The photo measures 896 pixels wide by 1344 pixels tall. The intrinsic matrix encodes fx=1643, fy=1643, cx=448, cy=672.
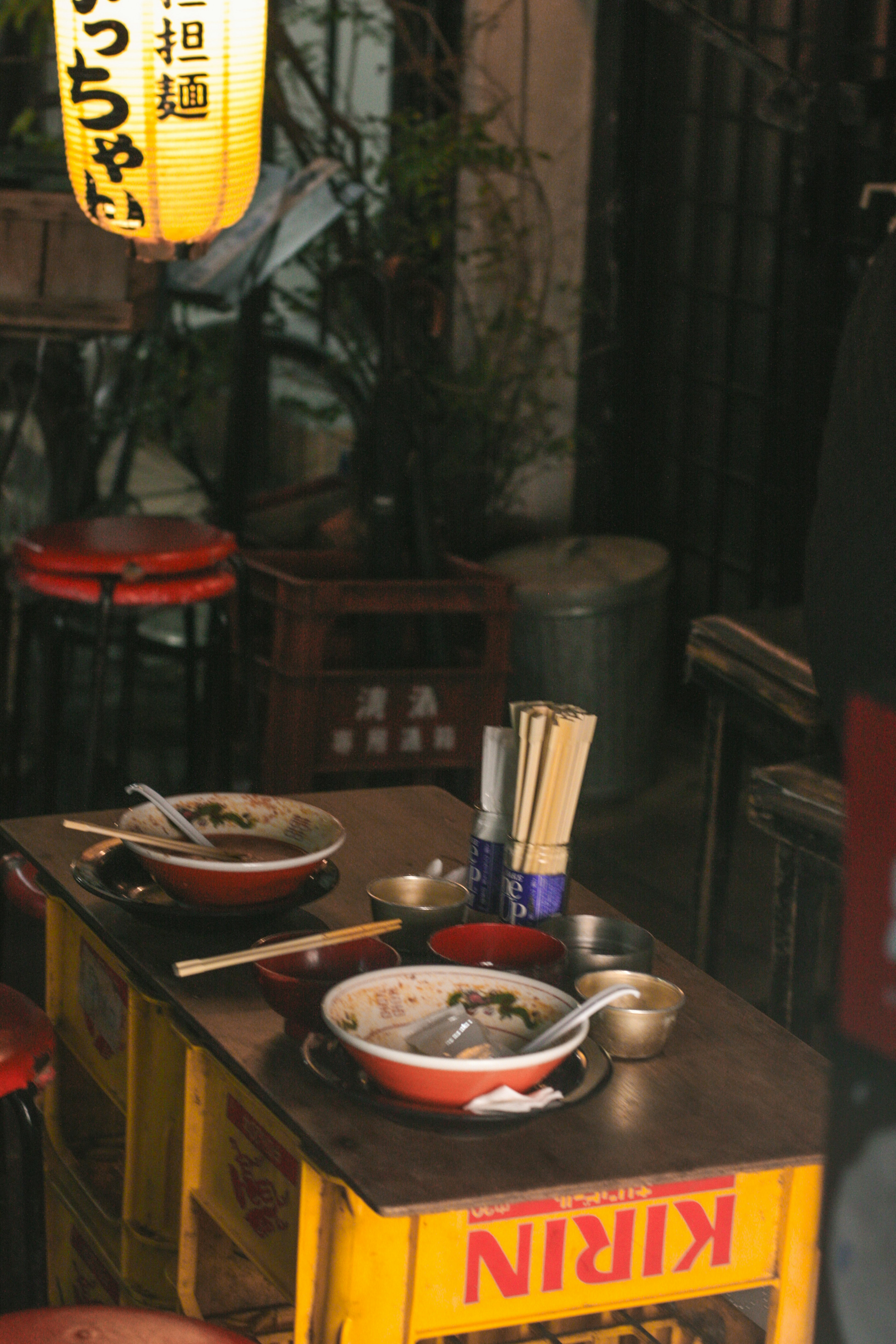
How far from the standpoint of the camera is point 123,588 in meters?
4.14

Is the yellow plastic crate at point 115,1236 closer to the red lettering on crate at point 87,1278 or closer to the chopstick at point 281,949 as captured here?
the red lettering on crate at point 87,1278

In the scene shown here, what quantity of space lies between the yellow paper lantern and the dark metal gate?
95.5 inches

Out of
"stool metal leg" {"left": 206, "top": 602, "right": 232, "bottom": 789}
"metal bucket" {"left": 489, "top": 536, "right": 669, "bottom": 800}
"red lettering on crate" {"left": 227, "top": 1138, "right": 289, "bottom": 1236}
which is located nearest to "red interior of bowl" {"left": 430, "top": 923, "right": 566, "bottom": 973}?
"red lettering on crate" {"left": 227, "top": 1138, "right": 289, "bottom": 1236}

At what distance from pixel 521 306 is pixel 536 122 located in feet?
2.63

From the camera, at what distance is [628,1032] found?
207 cm

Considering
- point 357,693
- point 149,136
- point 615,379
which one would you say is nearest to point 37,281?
point 149,136

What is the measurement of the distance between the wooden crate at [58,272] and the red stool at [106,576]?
600 mm

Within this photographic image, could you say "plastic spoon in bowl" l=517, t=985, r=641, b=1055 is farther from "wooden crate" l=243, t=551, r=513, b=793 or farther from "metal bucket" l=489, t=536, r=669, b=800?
"metal bucket" l=489, t=536, r=669, b=800

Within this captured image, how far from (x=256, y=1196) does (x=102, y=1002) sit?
681 millimetres

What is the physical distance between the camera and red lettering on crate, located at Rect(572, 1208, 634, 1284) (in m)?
1.90

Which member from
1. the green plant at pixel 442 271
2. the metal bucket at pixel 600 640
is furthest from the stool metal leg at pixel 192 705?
the metal bucket at pixel 600 640

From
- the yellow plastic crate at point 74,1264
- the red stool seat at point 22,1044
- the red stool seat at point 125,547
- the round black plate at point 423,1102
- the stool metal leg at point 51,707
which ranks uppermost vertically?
the red stool seat at point 125,547

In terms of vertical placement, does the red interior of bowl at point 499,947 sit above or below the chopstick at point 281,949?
below

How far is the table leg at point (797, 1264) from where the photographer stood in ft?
6.39
